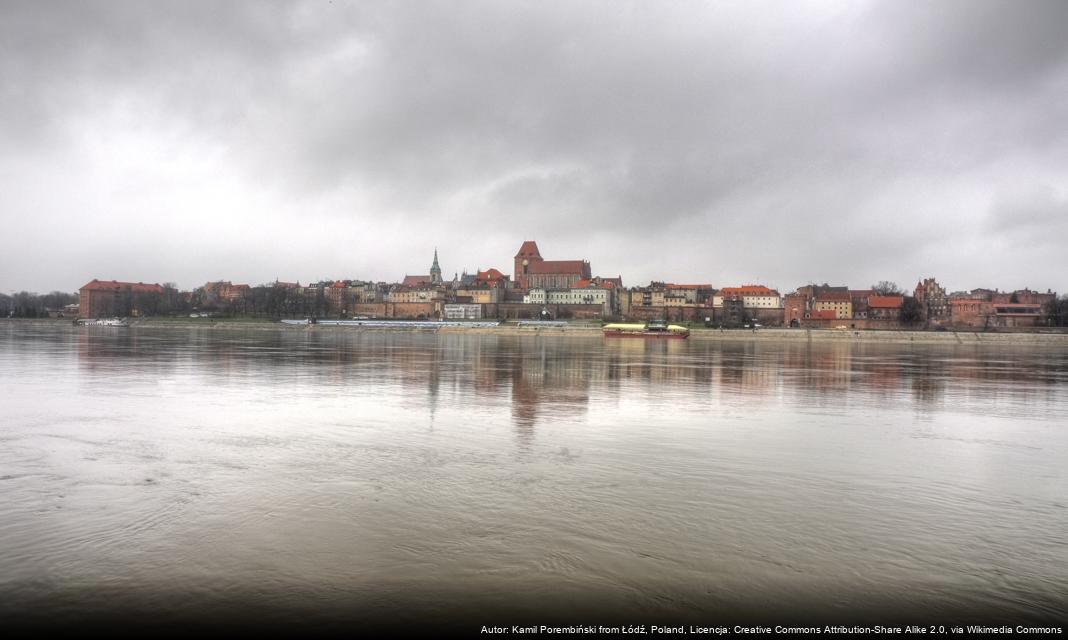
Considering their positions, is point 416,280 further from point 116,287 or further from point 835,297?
point 835,297

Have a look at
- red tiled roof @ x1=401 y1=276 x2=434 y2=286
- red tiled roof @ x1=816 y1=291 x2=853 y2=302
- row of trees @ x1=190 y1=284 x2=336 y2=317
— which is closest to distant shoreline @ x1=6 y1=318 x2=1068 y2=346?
row of trees @ x1=190 y1=284 x2=336 y2=317

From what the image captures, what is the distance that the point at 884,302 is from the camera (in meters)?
105

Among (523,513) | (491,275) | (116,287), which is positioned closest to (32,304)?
(116,287)

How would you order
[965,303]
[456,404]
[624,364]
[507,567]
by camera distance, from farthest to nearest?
[965,303]
[624,364]
[456,404]
[507,567]

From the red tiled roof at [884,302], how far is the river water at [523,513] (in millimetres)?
98374

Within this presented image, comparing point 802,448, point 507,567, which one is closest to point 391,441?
point 507,567

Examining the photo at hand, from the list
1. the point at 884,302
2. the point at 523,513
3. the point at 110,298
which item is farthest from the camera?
the point at 110,298

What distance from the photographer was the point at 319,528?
615 centimetres

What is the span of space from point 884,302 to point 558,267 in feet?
178

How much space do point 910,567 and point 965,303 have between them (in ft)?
369

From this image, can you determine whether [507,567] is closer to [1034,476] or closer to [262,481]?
[262,481]

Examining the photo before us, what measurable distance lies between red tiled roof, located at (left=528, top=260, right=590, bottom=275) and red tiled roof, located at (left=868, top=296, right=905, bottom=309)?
48.5 m

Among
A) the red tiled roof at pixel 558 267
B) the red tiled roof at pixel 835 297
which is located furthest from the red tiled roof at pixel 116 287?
the red tiled roof at pixel 835 297

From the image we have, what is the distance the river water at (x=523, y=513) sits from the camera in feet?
15.6
